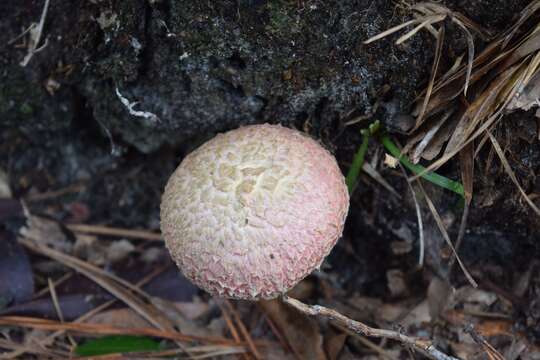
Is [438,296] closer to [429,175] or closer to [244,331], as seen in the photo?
[429,175]

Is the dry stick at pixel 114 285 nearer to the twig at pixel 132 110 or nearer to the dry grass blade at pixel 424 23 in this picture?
the twig at pixel 132 110

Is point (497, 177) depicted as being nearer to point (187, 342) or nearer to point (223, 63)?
point (223, 63)

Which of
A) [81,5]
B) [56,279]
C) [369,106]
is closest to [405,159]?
[369,106]

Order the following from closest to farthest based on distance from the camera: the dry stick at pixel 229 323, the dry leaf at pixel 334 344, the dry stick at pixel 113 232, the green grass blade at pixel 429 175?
the green grass blade at pixel 429 175
the dry leaf at pixel 334 344
the dry stick at pixel 229 323
the dry stick at pixel 113 232

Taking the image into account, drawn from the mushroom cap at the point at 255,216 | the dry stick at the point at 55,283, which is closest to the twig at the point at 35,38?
the mushroom cap at the point at 255,216

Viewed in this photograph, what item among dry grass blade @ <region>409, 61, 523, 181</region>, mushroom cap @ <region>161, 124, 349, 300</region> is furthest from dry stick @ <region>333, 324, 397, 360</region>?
dry grass blade @ <region>409, 61, 523, 181</region>

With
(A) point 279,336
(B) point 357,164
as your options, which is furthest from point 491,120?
(A) point 279,336
